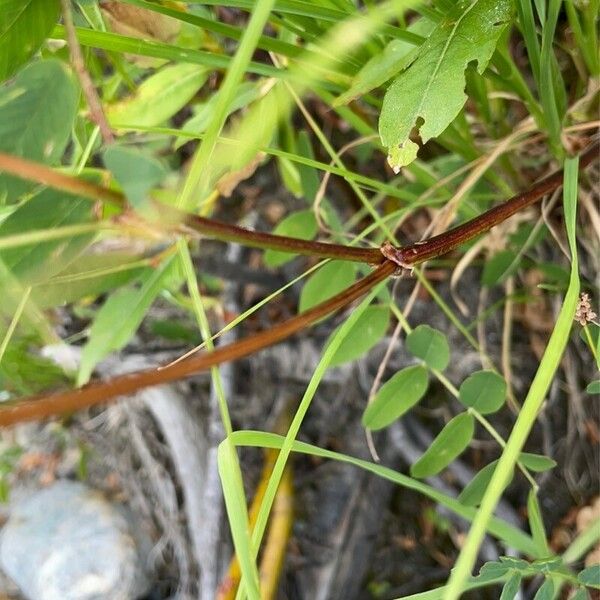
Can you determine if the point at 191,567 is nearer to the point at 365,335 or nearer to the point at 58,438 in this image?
the point at 58,438

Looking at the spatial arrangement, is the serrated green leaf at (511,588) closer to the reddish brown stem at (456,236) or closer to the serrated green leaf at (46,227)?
the reddish brown stem at (456,236)

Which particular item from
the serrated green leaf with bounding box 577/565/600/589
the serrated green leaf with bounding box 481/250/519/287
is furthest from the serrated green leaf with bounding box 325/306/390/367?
the serrated green leaf with bounding box 577/565/600/589

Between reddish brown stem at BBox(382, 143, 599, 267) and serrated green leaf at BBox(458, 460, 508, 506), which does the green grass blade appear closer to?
reddish brown stem at BBox(382, 143, 599, 267)

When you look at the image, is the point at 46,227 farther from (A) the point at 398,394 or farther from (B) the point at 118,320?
(A) the point at 398,394

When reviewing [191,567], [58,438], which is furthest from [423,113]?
[58,438]

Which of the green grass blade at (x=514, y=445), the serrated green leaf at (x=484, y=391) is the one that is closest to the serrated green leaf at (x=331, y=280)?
the serrated green leaf at (x=484, y=391)

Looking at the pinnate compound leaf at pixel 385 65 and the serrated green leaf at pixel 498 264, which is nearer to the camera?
the pinnate compound leaf at pixel 385 65

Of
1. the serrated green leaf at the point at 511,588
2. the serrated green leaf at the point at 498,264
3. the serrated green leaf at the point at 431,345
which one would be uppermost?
the serrated green leaf at the point at 498,264

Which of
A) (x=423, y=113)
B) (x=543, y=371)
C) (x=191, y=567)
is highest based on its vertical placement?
(x=423, y=113)
